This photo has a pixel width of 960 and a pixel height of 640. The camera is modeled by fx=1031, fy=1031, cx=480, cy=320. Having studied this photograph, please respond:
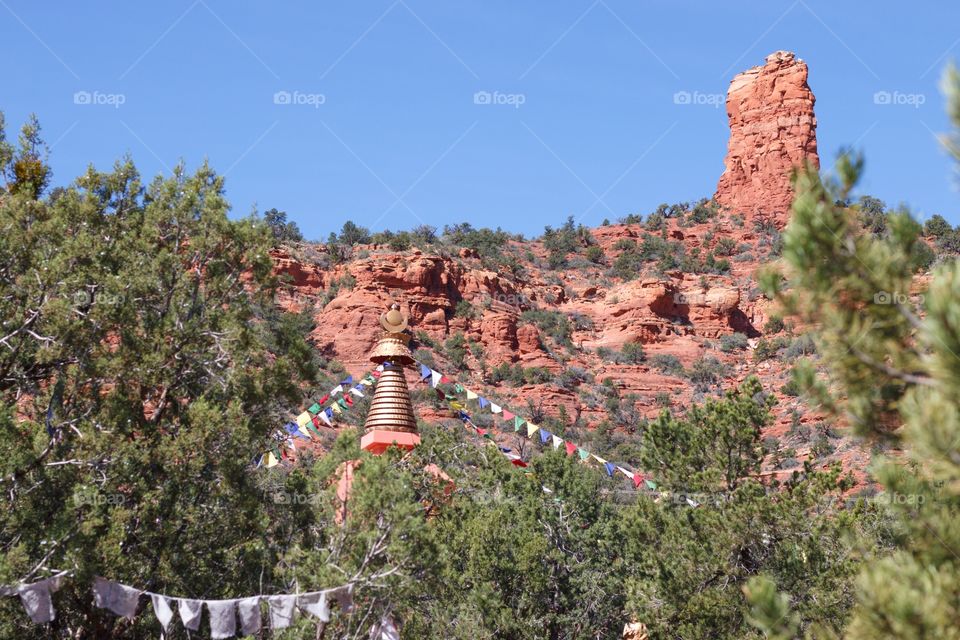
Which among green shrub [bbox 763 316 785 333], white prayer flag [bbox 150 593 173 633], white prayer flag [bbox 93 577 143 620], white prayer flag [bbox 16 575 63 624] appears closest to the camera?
green shrub [bbox 763 316 785 333]

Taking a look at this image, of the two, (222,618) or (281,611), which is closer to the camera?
(222,618)

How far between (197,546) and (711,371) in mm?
52449

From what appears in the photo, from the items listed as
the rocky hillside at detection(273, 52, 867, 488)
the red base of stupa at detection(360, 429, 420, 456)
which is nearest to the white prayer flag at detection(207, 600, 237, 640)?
the red base of stupa at detection(360, 429, 420, 456)

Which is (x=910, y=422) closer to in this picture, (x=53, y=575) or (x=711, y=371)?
(x=53, y=575)

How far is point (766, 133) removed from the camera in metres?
95.2

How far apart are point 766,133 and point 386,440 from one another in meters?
81.0

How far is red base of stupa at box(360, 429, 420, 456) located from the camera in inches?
867

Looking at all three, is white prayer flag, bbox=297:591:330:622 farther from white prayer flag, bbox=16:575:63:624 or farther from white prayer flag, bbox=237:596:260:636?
white prayer flag, bbox=16:575:63:624

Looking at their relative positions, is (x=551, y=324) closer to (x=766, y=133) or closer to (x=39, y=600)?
(x=766, y=133)

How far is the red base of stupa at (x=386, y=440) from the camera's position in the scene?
22016 mm

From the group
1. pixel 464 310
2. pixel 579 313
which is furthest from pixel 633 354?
pixel 464 310

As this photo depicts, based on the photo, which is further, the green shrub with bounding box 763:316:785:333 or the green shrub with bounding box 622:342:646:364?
the green shrub with bounding box 622:342:646:364

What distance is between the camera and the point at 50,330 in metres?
13.1

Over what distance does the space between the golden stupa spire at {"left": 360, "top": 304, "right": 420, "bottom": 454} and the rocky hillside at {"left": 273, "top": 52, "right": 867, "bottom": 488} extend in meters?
23.0
